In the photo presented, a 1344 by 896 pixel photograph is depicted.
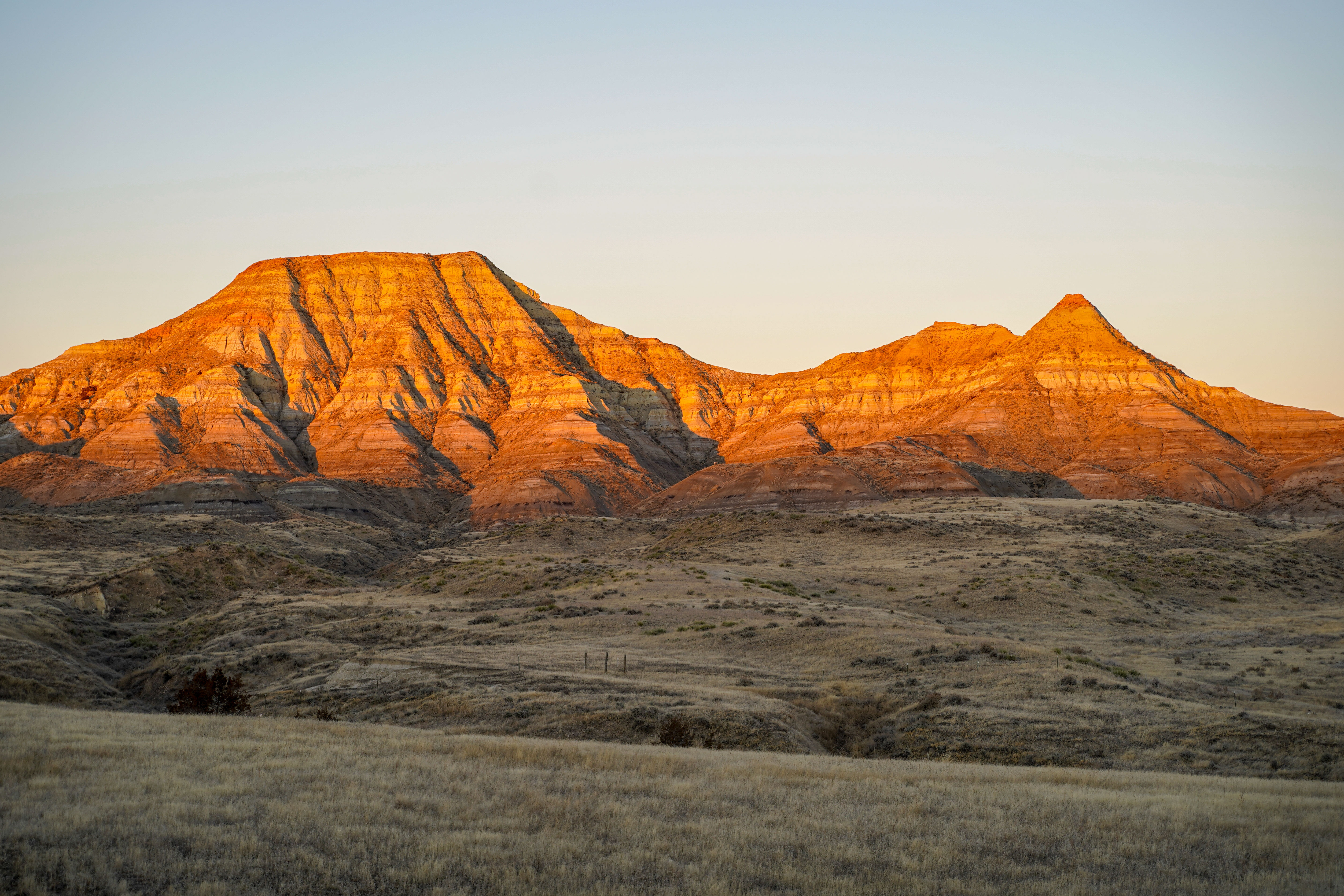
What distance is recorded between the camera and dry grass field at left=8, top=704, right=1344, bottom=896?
10.1 m

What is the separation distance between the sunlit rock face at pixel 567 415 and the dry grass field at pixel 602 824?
9622cm

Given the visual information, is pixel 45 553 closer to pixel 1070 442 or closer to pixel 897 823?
pixel 897 823

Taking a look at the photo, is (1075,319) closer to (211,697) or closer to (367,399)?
(367,399)

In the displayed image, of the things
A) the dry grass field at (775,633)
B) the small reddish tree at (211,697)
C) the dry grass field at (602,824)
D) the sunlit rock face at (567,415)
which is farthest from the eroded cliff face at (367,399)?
the dry grass field at (602,824)

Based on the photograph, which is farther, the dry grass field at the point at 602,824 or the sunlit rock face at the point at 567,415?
the sunlit rock face at the point at 567,415

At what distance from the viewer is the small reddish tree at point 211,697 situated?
86.9 feet

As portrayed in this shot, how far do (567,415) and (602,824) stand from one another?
14116 cm

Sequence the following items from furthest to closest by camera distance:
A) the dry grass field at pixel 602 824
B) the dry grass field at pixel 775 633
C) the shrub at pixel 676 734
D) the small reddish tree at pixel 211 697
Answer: the small reddish tree at pixel 211 697 < the dry grass field at pixel 775 633 < the shrub at pixel 676 734 < the dry grass field at pixel 602 824

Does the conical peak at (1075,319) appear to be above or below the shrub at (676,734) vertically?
above

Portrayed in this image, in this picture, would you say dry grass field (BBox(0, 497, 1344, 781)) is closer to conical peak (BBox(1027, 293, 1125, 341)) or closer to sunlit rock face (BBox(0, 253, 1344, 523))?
sunlit rock face (BBox(0, 253, 1344, 523))

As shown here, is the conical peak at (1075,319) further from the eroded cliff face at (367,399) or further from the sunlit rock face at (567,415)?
the eroded cliff face at (367,399)

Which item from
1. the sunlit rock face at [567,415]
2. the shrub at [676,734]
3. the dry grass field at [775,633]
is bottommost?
the dry grass field at [775,633]

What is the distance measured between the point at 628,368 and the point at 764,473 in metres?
81.9

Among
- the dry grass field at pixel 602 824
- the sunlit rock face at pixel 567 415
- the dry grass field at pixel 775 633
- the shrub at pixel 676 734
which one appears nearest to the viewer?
the dry grass field at pixel 602 824
